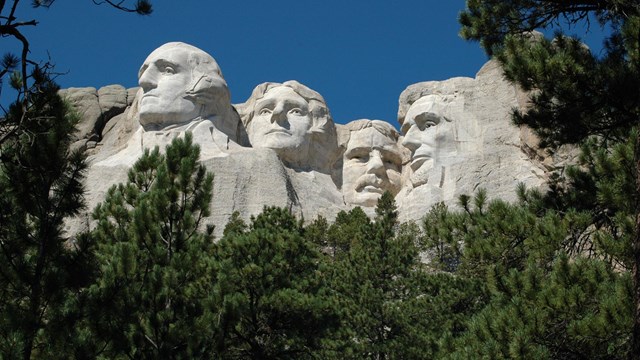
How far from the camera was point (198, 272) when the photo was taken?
14.8m

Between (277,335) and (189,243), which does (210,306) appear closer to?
(189,243)

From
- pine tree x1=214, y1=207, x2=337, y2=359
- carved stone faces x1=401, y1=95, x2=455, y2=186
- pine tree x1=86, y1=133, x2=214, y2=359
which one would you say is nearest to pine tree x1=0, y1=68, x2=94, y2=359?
pine tree x1=86, y1=133, x2=214, y2=359

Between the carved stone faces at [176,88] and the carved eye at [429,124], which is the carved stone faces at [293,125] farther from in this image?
the carved eye at [429,124]

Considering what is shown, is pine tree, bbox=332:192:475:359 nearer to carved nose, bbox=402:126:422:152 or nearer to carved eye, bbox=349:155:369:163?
carved nose, bbox=402:126:422:152

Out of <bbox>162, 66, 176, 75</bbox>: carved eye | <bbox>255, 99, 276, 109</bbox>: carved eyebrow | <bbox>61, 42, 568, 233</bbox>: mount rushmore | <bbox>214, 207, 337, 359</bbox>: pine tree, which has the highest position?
<bbox>255, 99, 276, 109</bbox>: carved eyebrow

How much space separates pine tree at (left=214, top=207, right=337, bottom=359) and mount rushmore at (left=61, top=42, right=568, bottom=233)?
370 inches

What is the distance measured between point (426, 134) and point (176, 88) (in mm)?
6266

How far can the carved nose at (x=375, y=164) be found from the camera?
110 feet

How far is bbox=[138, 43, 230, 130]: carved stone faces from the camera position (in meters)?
30.3

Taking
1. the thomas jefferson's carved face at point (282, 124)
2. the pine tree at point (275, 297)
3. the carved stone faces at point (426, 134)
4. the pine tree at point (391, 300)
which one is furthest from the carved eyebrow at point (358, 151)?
the pine tree at point (275, 297)

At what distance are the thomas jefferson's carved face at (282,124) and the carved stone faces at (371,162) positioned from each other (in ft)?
6.16

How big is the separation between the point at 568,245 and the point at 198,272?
4.20 m

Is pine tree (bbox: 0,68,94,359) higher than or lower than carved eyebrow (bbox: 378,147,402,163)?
lower

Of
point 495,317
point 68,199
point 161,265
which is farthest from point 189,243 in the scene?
point 495,317
